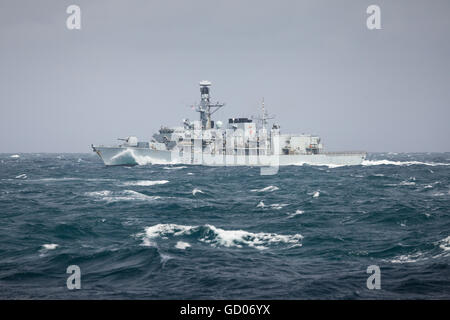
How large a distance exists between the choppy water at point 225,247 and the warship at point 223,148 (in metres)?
50.7

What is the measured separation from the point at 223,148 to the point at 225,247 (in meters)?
73.6

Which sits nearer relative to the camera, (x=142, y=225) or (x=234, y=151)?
(x=142, y=225)

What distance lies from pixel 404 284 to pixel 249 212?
49.4ft

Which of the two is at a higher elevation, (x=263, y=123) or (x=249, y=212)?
(x=263, y=123)

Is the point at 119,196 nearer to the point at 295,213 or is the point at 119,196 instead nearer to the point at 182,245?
the point at 295,213

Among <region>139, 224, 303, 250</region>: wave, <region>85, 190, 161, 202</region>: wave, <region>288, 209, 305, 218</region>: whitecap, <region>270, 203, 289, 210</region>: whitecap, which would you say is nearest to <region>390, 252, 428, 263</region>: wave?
<region>139, 224, 303, 250</region>: wave

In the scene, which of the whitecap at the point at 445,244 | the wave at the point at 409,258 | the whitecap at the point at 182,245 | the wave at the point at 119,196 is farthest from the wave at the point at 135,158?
the wave at the point at 409,258

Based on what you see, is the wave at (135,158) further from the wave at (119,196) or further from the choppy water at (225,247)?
the choppy water at (225,247)

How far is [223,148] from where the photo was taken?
90125 millimetres

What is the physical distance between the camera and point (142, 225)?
21484 mm

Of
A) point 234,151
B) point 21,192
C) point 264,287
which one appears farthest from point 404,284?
point 234,151

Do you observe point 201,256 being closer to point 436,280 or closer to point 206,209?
point 436,280

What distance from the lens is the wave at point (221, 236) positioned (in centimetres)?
1750
